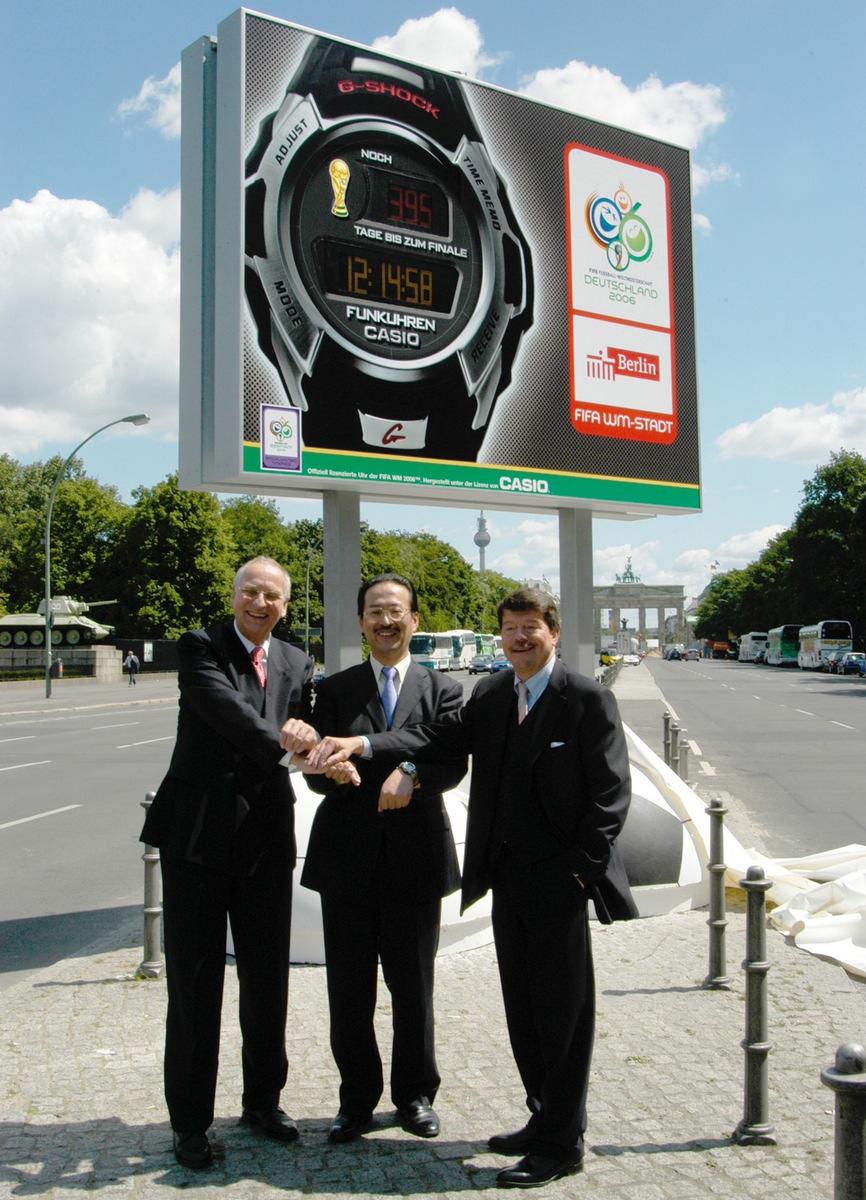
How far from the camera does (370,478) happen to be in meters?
7.21

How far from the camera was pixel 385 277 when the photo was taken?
730 centimetres

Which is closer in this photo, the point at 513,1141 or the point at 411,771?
the point at 513,1141

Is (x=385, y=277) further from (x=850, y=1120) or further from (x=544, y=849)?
(x=850, y=1120)

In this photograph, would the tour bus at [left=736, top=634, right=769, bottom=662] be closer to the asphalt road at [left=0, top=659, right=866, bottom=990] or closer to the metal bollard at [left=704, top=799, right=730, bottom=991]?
the asphalt road at [left=0, top=659, right=866, bottom=990]

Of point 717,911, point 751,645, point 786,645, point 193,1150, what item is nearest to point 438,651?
point 786,645

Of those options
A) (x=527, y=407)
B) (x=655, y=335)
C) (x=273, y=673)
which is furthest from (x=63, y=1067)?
(x=655, y=335)

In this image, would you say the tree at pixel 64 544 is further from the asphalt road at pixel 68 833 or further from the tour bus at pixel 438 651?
the asphalt road at pixel 68 833

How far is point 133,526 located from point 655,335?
65394mm

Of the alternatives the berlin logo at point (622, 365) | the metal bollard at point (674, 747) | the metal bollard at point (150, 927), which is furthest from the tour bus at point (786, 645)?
the metal bollard at point (150, 927)

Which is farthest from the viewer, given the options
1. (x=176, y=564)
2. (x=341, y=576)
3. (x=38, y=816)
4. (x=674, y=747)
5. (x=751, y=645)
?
(x=751, y=645)

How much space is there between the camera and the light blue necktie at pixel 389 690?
4.09 metres

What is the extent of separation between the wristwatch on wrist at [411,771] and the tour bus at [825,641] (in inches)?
2778

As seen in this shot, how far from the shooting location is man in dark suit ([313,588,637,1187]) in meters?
3.55

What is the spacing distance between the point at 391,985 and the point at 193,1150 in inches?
32.4
